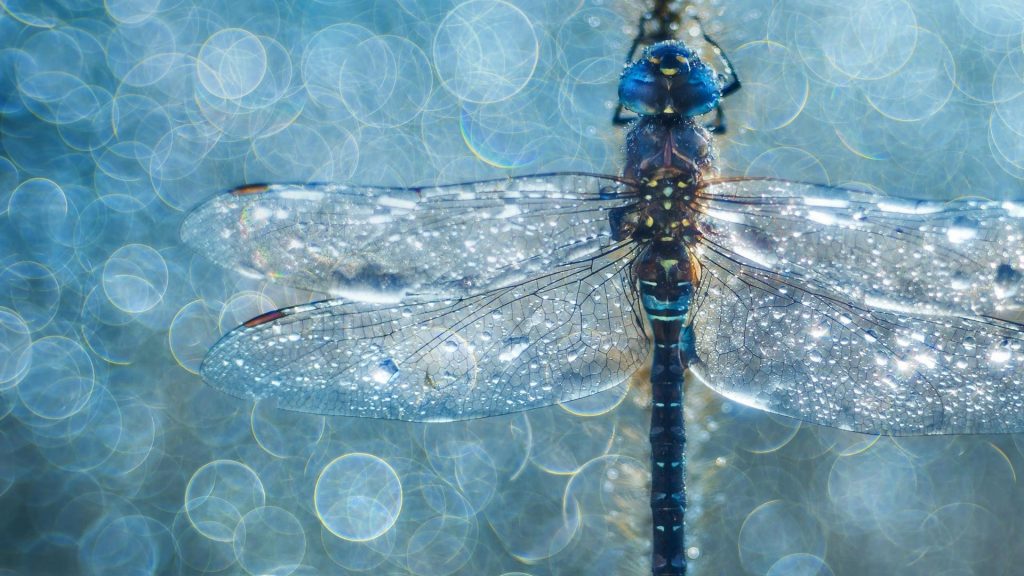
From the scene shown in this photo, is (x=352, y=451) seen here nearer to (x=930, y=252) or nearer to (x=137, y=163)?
(x=137, y=163)

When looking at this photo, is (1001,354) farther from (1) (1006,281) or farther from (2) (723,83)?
(2) (723,83)

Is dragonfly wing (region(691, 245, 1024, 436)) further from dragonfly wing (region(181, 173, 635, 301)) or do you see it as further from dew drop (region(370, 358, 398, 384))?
dew drop (region(370, 358, 398, 384))

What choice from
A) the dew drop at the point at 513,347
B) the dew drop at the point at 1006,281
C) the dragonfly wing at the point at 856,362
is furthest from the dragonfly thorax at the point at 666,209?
the dew drop at the point at 1006,281

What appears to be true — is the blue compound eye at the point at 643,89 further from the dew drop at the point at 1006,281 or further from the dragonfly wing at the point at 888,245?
the dew drop at the point at 1006,281

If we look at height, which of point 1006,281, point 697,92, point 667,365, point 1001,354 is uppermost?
point 697,92

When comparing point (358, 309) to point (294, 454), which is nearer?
point (358, 309)

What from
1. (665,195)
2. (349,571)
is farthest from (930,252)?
(349,571)

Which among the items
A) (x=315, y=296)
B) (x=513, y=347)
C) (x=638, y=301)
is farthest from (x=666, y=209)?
(x=315, y=296)
